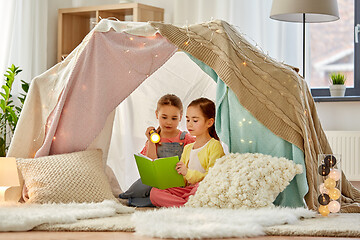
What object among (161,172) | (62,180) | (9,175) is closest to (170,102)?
(161,172)

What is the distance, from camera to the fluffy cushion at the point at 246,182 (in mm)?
2369

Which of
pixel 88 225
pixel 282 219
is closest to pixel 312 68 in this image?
pixel 282 219

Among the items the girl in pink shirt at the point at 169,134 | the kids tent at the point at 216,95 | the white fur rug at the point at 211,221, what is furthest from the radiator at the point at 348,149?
the white fur rug at the point at 211,221

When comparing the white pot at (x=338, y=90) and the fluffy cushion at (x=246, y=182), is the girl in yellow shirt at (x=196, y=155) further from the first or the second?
the white pot at (x=338, y=90)

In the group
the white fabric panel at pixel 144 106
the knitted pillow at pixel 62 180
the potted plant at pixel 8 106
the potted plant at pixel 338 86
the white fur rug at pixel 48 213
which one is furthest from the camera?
the potted plant at pixel 338 86

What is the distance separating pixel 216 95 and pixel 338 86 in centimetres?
176

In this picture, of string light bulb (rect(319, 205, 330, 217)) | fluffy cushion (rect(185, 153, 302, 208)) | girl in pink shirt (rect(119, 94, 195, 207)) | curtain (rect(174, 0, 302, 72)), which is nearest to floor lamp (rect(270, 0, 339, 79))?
curtain (rect(174, 0, 302, 72))

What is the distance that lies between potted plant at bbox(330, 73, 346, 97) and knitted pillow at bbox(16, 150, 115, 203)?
2121mm

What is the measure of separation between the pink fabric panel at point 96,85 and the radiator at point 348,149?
1.65m

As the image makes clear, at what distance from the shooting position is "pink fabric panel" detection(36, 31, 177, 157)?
9.18 feet

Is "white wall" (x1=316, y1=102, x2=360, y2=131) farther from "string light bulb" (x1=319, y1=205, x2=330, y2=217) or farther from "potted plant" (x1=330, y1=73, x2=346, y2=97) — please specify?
"string light bulb" (x1=319, y1=205, x2=330, y2=217)

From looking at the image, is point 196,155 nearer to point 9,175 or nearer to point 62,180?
point 62,180

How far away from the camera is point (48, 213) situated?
2178mm

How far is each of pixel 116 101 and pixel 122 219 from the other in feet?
2.77
